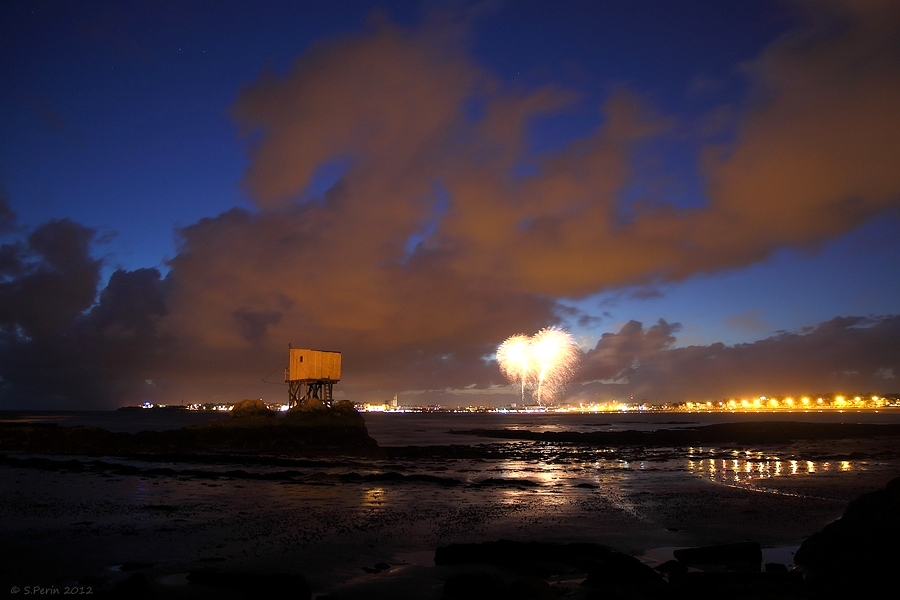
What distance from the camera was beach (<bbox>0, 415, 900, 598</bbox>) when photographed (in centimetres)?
1409

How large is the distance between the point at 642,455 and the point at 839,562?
41.6m

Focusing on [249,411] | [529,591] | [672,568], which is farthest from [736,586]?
[249,411]

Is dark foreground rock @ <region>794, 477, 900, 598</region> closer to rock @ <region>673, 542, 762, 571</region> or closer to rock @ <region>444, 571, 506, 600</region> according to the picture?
rock @ <region>673, 542, 762, 571</region>

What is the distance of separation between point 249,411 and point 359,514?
42.3 m

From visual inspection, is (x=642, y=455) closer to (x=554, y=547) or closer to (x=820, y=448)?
(x=820, y=448)

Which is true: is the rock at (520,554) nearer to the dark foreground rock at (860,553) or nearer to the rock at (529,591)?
the rock at (529,591)

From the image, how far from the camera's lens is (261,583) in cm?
1195

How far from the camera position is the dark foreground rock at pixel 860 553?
1069 centimetres

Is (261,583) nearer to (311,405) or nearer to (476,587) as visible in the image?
(476,587)

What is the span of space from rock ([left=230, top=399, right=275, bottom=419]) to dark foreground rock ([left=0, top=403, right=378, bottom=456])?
0.19 meters

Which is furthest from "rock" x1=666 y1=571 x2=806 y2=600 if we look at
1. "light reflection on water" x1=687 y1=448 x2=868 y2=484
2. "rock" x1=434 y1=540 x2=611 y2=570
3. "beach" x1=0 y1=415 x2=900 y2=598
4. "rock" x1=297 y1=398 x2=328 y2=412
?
"rock" x1=297 y1=398 x2=328 y2=412

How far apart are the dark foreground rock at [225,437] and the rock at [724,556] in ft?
132

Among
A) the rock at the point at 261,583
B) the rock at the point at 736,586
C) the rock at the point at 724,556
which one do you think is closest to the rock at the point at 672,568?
the rock at the point at 724,556

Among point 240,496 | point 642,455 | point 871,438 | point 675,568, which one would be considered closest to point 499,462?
point 642,455
